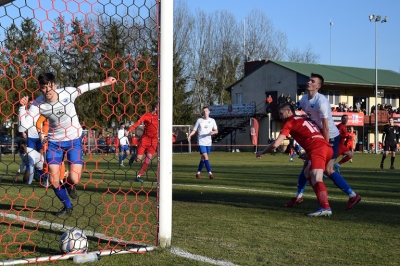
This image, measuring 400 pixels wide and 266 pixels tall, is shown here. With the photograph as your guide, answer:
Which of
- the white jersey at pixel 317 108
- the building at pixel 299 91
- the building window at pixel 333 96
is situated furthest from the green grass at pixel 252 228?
the building window at pixel 333 96

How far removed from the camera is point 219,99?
68.0 m

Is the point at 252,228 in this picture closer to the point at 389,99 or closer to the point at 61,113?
the point at 61,113

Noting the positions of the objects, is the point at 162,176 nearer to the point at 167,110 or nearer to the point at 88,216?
the point at 167,110

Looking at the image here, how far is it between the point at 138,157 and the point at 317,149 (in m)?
7.93

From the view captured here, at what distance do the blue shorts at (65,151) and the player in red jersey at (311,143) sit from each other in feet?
7.66

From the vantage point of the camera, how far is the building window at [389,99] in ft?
192

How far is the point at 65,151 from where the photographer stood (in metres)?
7.65

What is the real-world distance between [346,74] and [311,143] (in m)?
50.8

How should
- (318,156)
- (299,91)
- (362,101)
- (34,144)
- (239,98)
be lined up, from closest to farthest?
(318,156) < (34,144) < (299,91) < (362,101) < (239,98)

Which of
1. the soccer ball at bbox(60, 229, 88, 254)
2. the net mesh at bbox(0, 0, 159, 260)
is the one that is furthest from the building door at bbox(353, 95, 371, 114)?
the soccer ball at bbox(60, 229, 88, 254)

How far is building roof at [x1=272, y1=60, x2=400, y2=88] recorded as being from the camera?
53447mm

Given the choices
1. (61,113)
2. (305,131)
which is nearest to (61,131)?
(61,113)

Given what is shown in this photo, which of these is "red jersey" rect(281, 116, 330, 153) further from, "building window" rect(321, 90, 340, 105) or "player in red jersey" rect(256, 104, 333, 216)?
"building window" rect(321, 90, 340, 105)

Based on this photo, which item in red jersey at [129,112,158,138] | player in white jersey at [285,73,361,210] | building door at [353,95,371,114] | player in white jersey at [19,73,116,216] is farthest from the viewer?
building door at [353,95,371,114]
